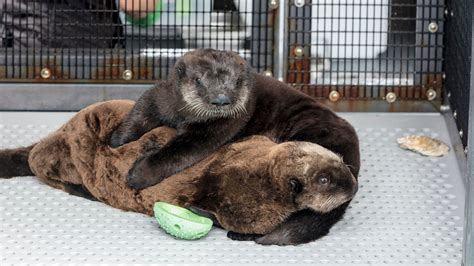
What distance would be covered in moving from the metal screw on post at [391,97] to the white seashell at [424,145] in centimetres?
33

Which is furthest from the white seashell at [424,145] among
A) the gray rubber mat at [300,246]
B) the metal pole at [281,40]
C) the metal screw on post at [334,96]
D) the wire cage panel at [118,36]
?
the wire cage panel at [118,36]

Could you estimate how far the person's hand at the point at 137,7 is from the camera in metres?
6.75

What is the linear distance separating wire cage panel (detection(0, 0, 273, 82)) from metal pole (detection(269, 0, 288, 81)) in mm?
48

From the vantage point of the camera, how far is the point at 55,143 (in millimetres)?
5887

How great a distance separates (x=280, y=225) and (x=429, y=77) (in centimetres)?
185

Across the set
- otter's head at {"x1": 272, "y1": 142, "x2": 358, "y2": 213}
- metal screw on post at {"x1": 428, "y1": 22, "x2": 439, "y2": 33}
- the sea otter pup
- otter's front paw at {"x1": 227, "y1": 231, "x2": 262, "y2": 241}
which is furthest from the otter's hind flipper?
metal screw on post at {"x1": 428, "y1": 22, "x2": 439, "y2": 33}

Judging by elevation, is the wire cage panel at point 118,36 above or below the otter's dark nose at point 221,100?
above

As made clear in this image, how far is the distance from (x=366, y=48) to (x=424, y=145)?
71cm

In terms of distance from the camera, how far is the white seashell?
6398mm

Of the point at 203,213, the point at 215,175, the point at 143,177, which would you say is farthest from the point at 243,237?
the point at 143,177

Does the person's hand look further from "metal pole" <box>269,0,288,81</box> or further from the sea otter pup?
the sea otter pup

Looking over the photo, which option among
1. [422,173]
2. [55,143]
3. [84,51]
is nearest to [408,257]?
[422,173]

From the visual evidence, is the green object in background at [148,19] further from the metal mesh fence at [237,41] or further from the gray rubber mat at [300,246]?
the gray rubber mat at [300,246]

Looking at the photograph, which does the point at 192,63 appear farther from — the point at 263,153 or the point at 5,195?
the point at 5,195
